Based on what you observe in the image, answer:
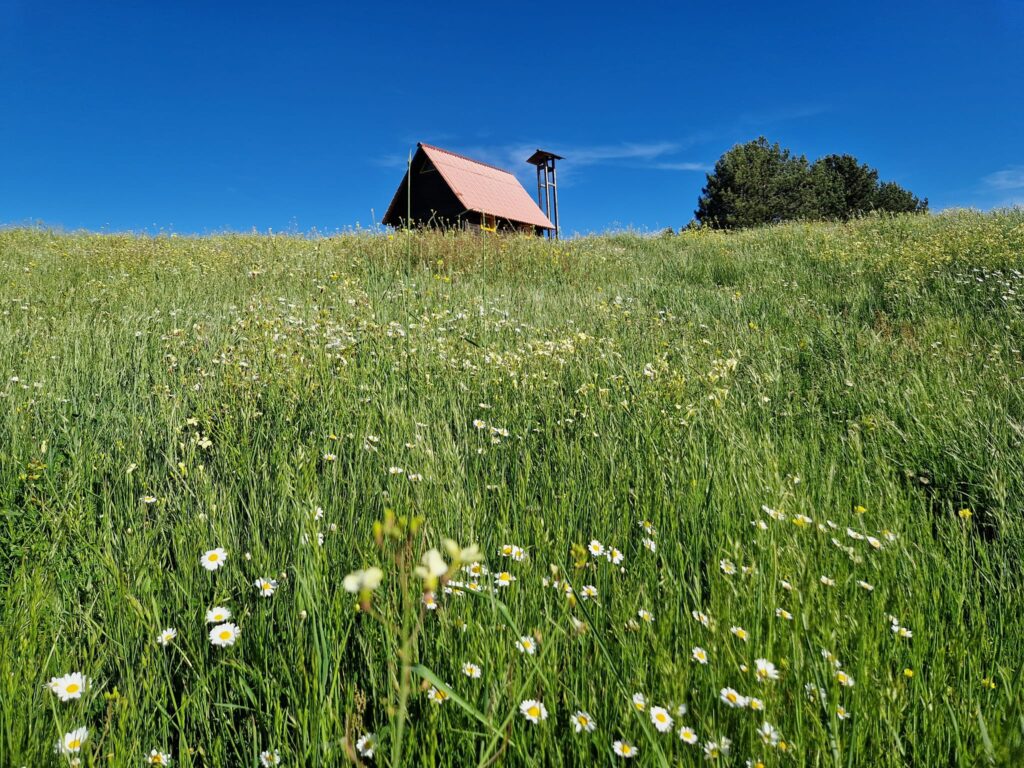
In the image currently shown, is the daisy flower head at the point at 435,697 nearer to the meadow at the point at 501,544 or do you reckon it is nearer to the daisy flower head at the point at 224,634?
the meadow at the point at 501,544

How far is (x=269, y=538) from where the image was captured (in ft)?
5.90

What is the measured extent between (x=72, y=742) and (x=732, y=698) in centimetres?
139

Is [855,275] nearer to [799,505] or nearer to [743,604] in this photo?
[799,505]

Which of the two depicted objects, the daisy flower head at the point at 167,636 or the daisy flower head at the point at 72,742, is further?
the daisy flower head at the point at 167,636

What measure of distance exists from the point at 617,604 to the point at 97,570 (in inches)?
62.5

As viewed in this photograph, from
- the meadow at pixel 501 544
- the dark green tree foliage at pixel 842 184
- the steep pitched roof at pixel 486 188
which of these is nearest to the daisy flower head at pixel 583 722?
the meadow at pixel 501 544

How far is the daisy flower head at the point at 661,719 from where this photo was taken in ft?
3.78

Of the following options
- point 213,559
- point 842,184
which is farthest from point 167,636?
point 842,184

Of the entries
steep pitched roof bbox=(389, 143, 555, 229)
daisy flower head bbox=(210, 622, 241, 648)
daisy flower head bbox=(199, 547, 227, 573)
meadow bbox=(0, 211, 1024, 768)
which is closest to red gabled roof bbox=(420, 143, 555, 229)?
steep pitched roof bbox=(389, 143, 555, 229)

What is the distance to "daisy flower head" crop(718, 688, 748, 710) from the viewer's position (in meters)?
1.20

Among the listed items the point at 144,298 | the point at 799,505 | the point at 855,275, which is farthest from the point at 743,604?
the point at 855,275

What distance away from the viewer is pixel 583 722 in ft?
3.93

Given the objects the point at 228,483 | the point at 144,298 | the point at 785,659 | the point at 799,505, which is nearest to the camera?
the point at 785,659

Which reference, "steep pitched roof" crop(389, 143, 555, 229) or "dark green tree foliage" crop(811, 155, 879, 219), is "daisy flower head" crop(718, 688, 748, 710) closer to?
"steep pitched roof" crop(389, 143, 555, 229)
